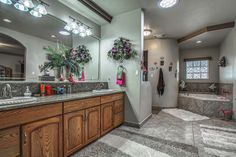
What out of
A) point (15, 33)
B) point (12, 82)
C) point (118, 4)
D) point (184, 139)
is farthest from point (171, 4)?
point (12, 82)

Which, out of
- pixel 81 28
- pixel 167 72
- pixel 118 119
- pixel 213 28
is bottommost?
pixel 118 119

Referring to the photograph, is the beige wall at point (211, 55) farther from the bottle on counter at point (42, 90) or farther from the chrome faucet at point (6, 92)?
the chrome faucet at point (6, 92)

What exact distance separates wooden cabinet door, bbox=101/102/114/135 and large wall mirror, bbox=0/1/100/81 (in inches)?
45.4

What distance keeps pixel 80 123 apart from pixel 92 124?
275 millimetres

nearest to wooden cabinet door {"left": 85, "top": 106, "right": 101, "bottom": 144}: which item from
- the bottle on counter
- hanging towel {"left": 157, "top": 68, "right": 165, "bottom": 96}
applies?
the bottle on counter

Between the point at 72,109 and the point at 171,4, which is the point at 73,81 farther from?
the point at 171,4

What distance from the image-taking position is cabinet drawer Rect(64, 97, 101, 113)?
1.67m

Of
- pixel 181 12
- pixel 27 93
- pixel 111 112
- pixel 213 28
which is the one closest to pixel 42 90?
pixel 27 93

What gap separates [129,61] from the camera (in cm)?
299

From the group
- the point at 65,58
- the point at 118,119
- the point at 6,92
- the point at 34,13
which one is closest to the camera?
the point at 6,92

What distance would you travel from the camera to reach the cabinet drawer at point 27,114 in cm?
112

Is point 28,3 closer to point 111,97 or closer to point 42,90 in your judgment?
point 42,90

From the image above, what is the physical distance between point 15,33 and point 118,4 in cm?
195

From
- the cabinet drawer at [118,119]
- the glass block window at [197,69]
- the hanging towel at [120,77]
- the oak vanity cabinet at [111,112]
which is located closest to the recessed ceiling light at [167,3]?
the hanging towel at [120,77]
